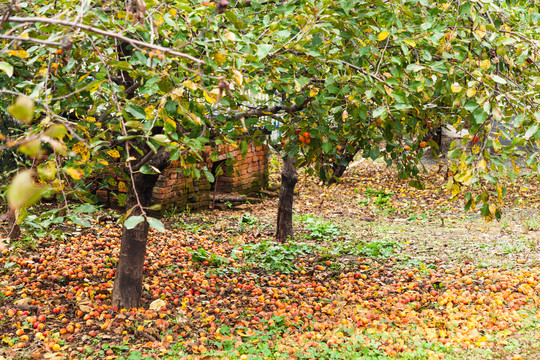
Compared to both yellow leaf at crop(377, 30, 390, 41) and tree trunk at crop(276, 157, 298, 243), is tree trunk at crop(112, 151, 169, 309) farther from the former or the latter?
tree trunk at crop(276, 157, 298, 243)

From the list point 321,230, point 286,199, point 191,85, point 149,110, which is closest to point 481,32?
point 191,85

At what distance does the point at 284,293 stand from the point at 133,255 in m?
1.69

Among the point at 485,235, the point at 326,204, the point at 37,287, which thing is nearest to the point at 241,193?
the point at 326,204

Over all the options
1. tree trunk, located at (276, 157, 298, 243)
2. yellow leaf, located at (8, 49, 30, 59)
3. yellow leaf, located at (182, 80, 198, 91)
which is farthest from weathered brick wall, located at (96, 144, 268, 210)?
yellow leaf, located at (8, 49, 30, 59)

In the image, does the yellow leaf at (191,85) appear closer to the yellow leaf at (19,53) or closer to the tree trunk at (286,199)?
the yellow leaf at (19,53)

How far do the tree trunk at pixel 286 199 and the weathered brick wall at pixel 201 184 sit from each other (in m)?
0.59

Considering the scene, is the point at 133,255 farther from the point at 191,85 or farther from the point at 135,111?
the point at 191,85

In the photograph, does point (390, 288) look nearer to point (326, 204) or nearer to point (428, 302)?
point (428, 302)

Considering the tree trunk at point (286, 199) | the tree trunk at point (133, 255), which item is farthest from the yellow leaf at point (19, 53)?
the tree trunk at point (286, 199)

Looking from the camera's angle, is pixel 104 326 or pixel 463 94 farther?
pixel 104 326

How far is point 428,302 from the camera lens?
457cm

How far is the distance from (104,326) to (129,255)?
625mm

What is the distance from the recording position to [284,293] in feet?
16.2

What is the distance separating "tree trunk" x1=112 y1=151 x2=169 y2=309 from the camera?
158 inches
